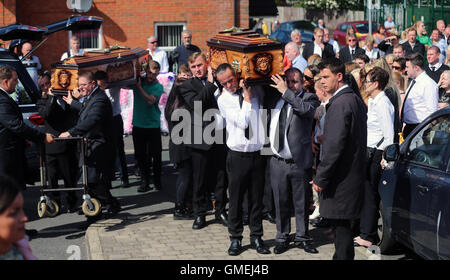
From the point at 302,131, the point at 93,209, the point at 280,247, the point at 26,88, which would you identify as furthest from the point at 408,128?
the point at 26,88

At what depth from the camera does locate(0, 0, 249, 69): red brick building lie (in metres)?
20.9

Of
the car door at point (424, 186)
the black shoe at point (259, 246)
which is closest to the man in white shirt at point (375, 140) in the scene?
the car door at point (424, 186)

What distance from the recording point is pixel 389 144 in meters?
7.96

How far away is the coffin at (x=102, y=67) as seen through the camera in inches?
363

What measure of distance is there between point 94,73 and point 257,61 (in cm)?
290

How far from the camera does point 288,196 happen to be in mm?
8023

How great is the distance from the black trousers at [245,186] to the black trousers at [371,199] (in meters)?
1.23

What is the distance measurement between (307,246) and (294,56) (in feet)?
17.8

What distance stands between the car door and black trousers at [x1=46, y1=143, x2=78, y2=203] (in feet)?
16.0

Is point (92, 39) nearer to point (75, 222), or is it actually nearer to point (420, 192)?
point (75, 222)

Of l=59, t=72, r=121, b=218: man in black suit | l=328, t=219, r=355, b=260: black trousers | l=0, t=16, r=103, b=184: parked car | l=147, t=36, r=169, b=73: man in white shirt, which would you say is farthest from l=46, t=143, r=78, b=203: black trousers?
l=147, t=36, r=169, b=73: man in white shirt

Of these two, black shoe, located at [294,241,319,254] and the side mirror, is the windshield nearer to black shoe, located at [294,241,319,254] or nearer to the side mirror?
black shoe, located at [294,241,319,254]

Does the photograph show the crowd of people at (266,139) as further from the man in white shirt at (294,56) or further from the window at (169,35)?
the window at (169,35)
